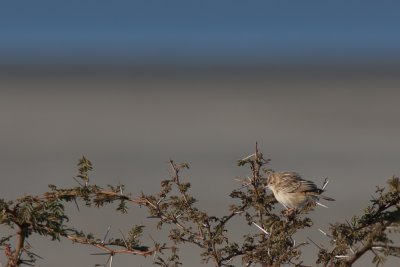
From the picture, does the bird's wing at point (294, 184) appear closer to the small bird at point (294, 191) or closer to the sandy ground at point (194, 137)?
the small bird at point (294, 191)

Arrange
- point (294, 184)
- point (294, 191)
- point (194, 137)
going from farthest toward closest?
point (194, 137), point (294, 184), point (294, 191)

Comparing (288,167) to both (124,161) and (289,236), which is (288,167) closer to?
(124,161)

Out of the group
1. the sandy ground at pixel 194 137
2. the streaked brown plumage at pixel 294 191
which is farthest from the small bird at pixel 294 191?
the sandy ground at pixel 194 137

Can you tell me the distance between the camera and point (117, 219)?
2041 cm

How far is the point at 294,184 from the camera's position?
5375 mm

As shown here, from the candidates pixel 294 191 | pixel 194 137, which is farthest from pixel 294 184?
pixel 194 137

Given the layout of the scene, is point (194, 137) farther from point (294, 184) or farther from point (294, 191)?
point (294, 191)

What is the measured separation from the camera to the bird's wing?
5.12 metres

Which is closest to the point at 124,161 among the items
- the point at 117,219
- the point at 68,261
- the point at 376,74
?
the point at 117,219

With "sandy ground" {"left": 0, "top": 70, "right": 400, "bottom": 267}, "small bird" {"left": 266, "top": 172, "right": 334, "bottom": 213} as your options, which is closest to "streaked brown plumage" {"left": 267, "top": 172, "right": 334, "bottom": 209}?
"small bird" {"left": 266, "top": 172, "right": 334, "bottom": 213}

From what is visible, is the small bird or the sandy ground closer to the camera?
the small bird

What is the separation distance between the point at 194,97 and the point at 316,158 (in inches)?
640

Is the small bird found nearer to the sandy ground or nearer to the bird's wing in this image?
the bird's wing

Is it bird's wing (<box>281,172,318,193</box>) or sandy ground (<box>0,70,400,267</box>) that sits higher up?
sandy ground (<box>0,70,400,267</box>)
